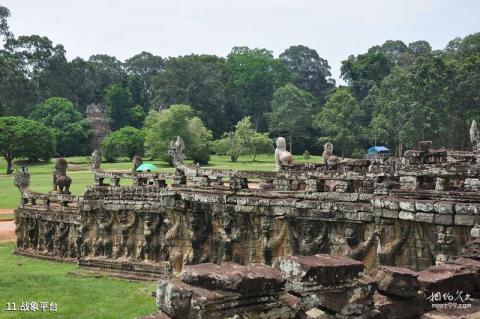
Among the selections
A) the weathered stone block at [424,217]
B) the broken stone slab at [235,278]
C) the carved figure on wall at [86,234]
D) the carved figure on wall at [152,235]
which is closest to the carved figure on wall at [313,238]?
the weathered stone block at [424,217]

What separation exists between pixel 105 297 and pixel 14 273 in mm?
5333

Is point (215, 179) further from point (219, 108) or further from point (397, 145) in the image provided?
point (219, 108)

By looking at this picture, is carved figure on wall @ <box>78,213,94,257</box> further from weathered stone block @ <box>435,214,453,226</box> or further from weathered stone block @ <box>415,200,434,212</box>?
weathered stone block @ <box>435,214,453,226</box>

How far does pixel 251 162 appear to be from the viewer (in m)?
53.7

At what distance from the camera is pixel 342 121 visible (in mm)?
56469

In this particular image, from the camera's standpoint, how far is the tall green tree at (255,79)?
3108 inches

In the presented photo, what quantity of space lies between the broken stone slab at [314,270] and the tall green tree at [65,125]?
190 ft

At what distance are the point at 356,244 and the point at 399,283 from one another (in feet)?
17.8

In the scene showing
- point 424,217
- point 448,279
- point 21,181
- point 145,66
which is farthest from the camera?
point 145,66

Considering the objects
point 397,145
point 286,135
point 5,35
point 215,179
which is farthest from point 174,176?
point 5,35

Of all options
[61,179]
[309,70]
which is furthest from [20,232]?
[309,70]

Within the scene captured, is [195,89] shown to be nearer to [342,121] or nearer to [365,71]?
[342,121]

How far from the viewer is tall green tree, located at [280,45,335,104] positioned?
94625 mm

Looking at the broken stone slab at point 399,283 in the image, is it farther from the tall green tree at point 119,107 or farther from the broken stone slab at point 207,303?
the tall green tree at point 119,107
